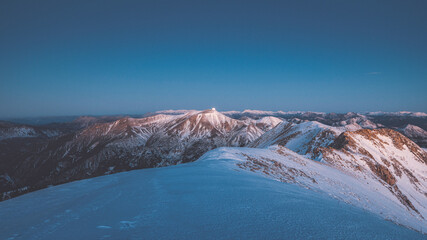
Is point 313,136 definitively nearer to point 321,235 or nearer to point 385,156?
point 385,156

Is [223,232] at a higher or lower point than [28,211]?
higher

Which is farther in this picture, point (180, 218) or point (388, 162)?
point (388, 162)

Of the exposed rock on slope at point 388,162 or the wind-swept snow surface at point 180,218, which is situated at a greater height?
the wind-swept snow surface at point 180,218

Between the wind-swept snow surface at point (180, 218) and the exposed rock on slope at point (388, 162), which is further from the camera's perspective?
the exposed rock on slope at point (388, 162)

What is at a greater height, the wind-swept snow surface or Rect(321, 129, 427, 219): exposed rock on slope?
the wind-swept snow surface

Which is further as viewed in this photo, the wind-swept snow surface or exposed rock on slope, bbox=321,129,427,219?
exposed rock on slope, bbox=321,129,427,219

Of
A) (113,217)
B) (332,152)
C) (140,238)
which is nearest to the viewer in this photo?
(140,238)

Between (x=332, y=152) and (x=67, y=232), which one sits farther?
(x=332, y=152)

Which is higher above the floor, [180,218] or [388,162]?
[180,218]

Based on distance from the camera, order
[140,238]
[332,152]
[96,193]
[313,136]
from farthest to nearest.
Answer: [313,136], [332,152], [96,193], [140,238]

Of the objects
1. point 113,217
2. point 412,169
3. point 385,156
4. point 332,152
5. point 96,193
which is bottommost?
point 412,169

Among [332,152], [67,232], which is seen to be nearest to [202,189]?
[67,232]
